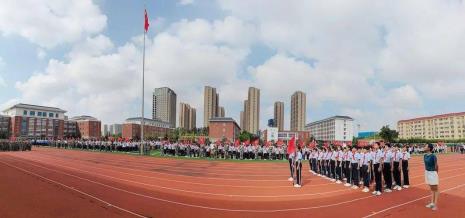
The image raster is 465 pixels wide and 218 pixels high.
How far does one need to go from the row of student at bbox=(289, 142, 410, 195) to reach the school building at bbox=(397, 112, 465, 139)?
389ft

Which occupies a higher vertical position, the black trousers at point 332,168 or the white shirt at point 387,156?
the white shirt at point 387,156

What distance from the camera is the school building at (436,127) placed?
380ft

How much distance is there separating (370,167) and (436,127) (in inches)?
5280

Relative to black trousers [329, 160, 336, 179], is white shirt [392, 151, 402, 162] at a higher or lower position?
higher

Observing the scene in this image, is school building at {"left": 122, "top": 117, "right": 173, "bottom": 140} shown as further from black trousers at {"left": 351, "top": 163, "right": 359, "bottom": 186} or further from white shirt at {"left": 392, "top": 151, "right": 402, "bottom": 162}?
white shirt at {"left": 392, "top": 151, "right": 402, "bottom": 162}

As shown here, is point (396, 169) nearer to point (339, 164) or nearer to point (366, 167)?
point (366, 167)

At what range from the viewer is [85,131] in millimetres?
128125

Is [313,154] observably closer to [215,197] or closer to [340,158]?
[340,158]

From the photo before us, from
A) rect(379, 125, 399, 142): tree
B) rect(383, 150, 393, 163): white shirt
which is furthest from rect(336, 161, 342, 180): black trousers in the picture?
rect(379, 125, 399, 142): tree

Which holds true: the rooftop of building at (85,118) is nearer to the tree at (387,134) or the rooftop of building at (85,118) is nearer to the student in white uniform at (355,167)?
the tree at (387,134)

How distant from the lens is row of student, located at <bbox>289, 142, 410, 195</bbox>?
38.1ft

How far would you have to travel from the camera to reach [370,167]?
11.8 m

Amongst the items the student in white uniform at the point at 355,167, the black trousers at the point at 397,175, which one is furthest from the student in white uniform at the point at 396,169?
the student in white uniform at the point at 355,167

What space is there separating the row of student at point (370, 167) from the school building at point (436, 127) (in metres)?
119
